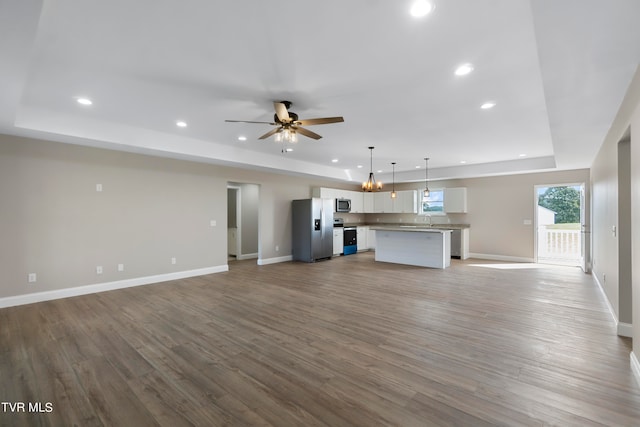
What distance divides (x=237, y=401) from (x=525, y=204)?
27.2 feet

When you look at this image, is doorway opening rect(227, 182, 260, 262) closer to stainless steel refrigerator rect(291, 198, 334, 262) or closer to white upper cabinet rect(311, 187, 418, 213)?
stainless steel refrigerator rect(291, 198, 334, 262)

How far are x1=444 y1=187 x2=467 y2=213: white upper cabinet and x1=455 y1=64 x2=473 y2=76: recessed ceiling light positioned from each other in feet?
20.8

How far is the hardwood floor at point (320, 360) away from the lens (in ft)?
6.15

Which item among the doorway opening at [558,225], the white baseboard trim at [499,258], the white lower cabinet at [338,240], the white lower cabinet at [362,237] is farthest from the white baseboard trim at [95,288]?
the doorway opening at [558,225]

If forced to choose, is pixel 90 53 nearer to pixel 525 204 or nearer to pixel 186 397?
pixel 186 397

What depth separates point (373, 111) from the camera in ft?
12.6

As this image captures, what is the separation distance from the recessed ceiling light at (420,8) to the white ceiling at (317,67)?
0.06 metres

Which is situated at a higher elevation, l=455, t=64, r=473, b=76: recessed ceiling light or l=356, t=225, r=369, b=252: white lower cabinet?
l=455, t=64, r=473, b=76: recessed ceiling light

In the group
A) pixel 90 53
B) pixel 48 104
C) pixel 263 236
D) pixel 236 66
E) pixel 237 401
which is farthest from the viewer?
pixel 263 236

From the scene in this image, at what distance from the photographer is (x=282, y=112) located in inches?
127

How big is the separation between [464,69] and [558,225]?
7.96m

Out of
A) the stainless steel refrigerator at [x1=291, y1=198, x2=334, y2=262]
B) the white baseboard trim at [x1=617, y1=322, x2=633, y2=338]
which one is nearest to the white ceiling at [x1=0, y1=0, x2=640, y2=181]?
the white baseboard trim at [x1=617, y1=322, x2=633, y2=338]

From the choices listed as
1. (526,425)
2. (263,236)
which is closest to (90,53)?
(526,425)

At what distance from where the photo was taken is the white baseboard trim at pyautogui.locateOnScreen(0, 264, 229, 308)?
4.11 meters
